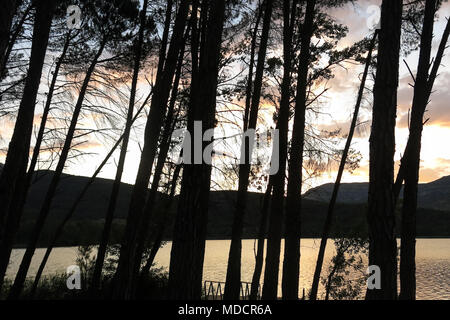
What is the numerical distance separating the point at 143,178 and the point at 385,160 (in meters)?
4.25

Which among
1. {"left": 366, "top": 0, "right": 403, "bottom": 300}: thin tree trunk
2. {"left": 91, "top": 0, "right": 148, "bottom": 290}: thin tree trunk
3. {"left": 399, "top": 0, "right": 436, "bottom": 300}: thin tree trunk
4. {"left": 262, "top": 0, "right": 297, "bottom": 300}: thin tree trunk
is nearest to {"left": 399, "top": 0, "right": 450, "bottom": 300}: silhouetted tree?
{"left": 399, "top": 0, "right": 436, "bottom": 300}: thin tree trunk

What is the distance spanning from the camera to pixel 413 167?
7371 mm

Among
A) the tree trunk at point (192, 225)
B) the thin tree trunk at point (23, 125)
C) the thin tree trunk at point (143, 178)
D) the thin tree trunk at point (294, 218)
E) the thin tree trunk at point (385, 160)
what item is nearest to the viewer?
the tree trunk at point (192, 225)

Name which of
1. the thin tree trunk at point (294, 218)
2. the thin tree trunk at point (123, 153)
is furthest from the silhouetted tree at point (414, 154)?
the thin tree trunk at point (123, 153)

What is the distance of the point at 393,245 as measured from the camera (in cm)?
471

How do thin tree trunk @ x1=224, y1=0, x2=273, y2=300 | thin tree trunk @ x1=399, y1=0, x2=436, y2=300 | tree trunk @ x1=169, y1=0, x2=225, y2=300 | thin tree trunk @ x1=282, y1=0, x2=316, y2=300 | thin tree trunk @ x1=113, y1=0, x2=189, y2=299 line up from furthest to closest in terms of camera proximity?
thin tree trunk @ x1=224, y1=0, x2=273, y2=300 < thin tree trunk @ x1=282, y1=0, x2=316, y2=300 < thin tree trunk @ x1=399, y1=0, x2=436, y2=300 < thin tree trunk @ x1=113, y1=0, x2=189, y2=299 < tree trunk @ x1=169, y1=0, x2=225, y2=300

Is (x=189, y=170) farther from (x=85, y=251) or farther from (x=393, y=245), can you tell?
(x=85, y=251)

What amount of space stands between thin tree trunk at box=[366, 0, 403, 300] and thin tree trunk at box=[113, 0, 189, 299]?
12.0ft

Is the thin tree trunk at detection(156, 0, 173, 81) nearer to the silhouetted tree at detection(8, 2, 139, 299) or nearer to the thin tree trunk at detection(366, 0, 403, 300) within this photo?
the silhouetted tree at detection(8, 2, 139, 299)

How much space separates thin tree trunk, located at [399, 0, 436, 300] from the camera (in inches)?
277

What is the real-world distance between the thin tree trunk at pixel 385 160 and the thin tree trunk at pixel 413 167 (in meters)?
2.58

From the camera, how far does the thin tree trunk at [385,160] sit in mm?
4734

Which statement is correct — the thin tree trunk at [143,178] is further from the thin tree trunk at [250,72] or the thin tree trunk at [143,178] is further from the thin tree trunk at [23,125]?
the thin tree trunk at [250,72]

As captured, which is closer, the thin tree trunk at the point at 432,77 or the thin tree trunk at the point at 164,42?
the thin tree trunk at the point at 432,77
